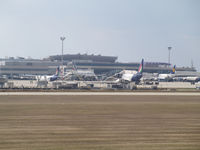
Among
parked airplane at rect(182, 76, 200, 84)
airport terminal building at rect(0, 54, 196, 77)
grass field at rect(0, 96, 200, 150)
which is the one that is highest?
airport terminal building at rect(0, 54, 196, 77)

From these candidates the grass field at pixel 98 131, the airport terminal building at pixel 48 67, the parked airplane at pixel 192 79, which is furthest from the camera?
the airport terminal building at pixel 48 67

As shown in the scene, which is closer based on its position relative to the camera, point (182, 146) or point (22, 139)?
point (182, 146)

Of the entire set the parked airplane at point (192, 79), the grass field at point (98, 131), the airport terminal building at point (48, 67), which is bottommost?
the parked airplane at point (192, 79)

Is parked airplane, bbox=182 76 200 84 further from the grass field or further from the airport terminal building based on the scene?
the grass field

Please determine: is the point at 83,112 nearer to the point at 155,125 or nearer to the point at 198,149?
the point at 155,125

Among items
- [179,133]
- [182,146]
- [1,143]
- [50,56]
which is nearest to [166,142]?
[182,146]

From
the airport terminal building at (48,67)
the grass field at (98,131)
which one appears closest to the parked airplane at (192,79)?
the airport terminal building at (48,67)

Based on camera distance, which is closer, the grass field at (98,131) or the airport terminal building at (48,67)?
the grass field at (98,131)

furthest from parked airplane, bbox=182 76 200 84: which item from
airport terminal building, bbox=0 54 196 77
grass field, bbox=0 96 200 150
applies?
grass field, bbox=0 96 200 150

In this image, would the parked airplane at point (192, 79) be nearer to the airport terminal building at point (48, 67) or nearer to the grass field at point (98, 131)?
the airport terminal building at point (48, 67)

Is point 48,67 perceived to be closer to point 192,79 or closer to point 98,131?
point 192,79

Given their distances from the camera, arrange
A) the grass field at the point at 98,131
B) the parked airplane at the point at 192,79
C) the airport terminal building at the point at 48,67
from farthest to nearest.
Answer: the airport terminal building at the point at 48,67, the parked airplane at the point at 192,79, the grass field at the point at 98,131

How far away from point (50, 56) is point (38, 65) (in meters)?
29.0

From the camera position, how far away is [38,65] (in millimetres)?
171500
